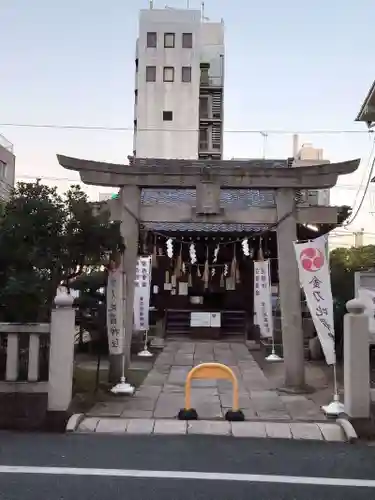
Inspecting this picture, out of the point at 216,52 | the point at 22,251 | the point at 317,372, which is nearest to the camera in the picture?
the point at 22,251

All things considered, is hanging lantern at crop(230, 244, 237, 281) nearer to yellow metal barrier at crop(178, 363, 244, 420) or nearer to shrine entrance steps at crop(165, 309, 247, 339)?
shrine entrance steps at crop(165, 309, 247, 339)

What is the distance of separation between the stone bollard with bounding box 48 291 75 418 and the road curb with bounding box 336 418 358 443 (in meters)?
3.83

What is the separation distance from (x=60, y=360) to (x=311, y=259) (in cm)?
513

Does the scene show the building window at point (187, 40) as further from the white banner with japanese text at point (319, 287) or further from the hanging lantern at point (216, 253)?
the white banner with japanese text at point (319, 287)

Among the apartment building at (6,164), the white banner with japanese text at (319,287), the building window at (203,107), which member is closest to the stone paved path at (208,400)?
the white banner with japanese text at (319,287)

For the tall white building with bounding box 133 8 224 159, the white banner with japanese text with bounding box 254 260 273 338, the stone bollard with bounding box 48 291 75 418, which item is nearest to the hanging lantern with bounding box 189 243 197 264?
the white banner with japanese text with bounding box 254 260 273 338

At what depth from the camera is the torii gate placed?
11.3 m

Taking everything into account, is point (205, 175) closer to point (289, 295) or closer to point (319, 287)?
point (289, 295)

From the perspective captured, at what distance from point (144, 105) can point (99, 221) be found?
44.3 metres

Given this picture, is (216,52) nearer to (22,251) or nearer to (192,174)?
(192,174)

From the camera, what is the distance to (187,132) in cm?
5094

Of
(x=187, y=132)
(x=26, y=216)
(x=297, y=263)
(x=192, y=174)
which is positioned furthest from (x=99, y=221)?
(x=187, y=132)

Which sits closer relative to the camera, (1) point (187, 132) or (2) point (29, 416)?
(2) point (29, 416)

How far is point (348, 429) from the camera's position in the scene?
723 centimetres
